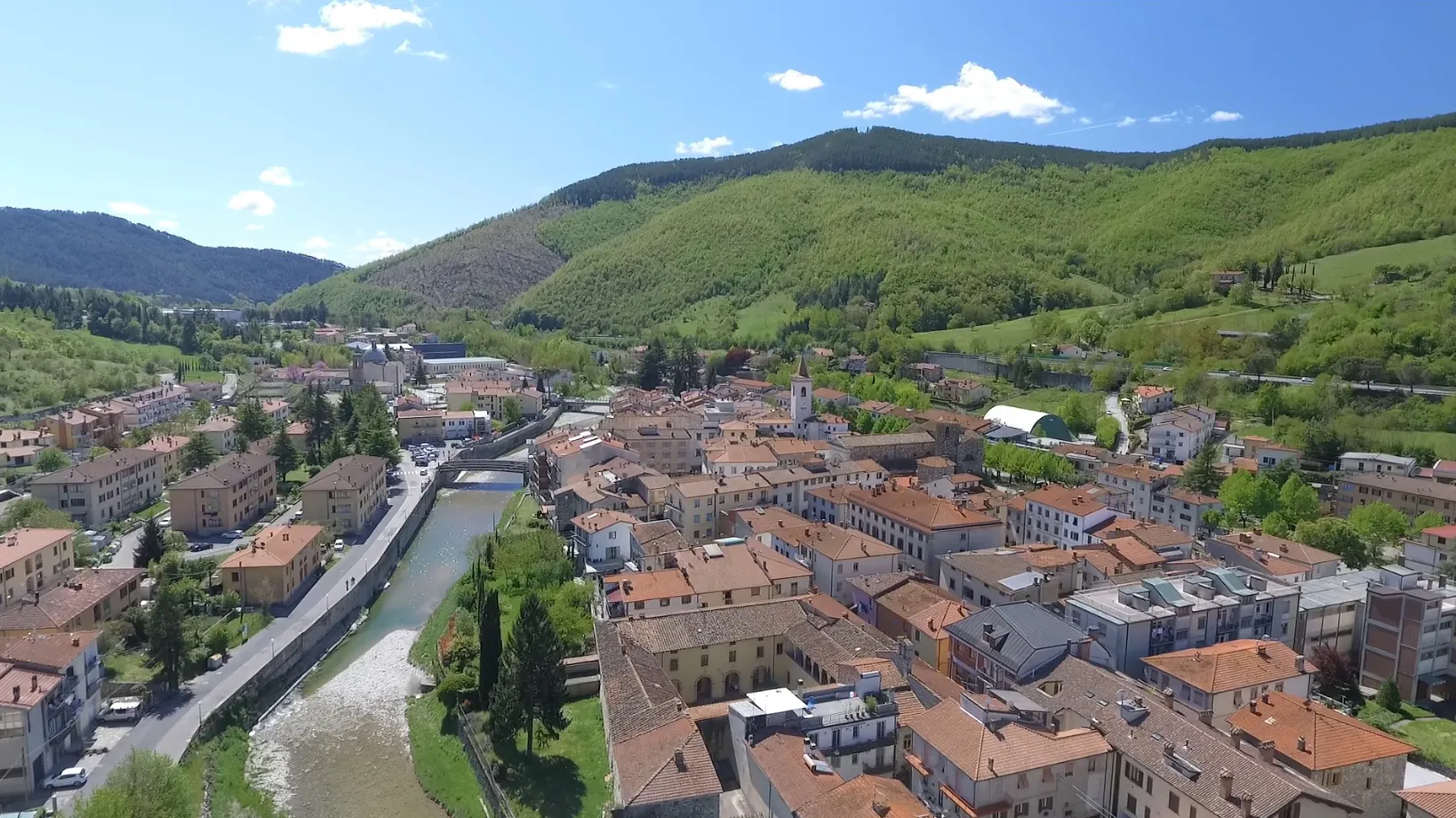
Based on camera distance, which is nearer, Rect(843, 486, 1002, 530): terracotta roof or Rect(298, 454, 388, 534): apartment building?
Rect(843, 486, 1002, 530): terracotta roof

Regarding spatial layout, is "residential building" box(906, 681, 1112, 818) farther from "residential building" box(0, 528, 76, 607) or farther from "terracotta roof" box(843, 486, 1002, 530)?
"residential building" box(0, 528, 76, 607)

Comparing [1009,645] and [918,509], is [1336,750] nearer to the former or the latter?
[1009,645]

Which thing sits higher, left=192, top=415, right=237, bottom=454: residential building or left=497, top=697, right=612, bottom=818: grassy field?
left=192, top=415, right=237, bottom=454: residential building

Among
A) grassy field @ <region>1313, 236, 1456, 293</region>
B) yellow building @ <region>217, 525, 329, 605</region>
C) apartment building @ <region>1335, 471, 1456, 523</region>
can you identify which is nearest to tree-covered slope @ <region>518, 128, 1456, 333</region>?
grassy field @ <region>1313, 236, 1456, 293</region>

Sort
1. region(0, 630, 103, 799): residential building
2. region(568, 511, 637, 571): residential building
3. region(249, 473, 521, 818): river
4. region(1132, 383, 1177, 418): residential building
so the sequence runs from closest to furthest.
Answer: region(0, 630, 103, 799): residential building < region(249, 473, 521, 818): river < region(568, 511, 637, 571): residential building < region(1132, 383, 1177, 418): residential building

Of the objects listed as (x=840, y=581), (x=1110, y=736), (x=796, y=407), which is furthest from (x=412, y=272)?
(x=1110, y=736)

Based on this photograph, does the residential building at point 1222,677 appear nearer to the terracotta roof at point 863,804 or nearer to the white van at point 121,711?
the terracotta roof at point 863,804

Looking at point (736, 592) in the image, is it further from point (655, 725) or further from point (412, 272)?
point (412, 272)
